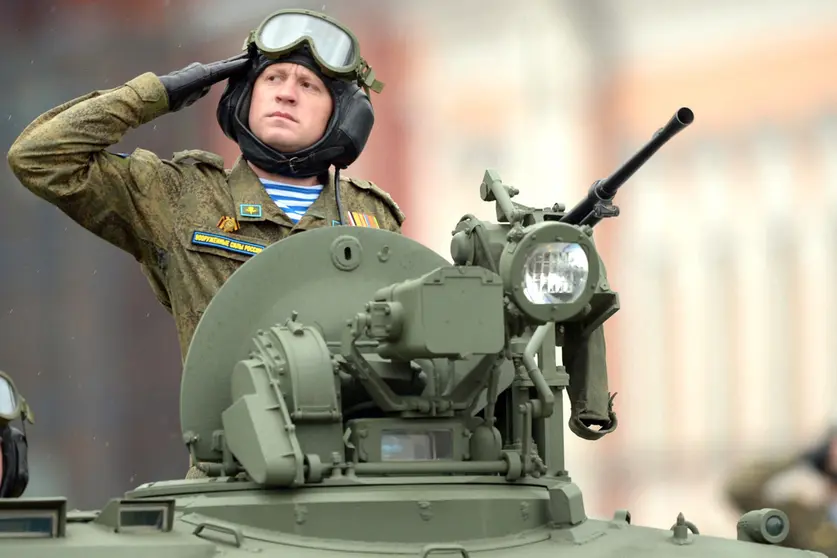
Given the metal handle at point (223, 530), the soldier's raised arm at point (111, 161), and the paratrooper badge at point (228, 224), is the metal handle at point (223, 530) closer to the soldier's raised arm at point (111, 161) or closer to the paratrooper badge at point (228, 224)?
the soldier's raised arm at point (111, 161)

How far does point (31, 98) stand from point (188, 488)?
9.10 metres

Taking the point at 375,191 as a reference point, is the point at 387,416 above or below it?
below

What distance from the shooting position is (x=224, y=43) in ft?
49.3

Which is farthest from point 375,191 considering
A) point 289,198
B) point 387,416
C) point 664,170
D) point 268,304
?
point 664,170

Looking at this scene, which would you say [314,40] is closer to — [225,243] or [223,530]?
[225,243]

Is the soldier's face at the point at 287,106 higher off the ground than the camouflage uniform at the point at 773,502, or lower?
higher

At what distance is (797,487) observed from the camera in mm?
12039

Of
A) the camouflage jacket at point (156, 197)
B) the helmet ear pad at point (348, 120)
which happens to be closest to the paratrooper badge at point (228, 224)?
the camouflage jacket at point (156, 197)

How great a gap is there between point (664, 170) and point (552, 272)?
18.7ft

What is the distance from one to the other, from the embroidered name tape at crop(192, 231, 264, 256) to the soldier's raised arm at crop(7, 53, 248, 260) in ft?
0.57

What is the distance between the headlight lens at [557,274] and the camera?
7.39 meters

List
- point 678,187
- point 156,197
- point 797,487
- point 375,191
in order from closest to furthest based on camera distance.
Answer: point 156,197, point 375,191, point 797,487, point 678,187

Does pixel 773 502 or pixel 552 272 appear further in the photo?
pixel 773 502

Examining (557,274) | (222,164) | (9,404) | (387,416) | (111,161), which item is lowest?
(387,416)
